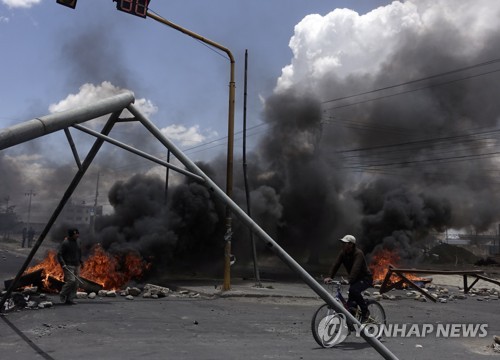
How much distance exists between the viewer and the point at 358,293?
259 inches

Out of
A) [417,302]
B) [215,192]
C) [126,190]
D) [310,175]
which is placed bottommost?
[417,302]

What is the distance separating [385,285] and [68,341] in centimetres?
901

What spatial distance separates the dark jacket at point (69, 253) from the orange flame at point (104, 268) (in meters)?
1.63

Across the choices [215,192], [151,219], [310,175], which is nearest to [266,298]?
[215,192]

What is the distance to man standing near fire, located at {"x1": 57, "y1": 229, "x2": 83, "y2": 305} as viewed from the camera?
31.1ft

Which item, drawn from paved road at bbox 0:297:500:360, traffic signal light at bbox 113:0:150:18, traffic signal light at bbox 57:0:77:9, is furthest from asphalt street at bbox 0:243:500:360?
traffic signal light at bbox 113:0:150:18

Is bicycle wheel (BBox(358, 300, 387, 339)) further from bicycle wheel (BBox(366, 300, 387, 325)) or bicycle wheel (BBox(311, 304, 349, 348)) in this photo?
bicycle wheel (BBox(311, 304, 349, 348))

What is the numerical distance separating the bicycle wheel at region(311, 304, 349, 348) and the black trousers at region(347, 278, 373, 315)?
42cm

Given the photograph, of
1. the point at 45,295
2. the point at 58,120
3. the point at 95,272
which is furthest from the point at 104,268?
the point at 58,120

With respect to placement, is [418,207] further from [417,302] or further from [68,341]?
[68,341]

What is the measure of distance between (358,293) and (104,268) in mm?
10070

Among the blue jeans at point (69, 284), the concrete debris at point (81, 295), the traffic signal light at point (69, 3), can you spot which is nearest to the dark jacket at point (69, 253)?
the blue jeans at point (69, 284)

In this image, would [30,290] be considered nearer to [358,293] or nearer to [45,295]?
[45,295]

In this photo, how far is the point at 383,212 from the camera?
34625mm
